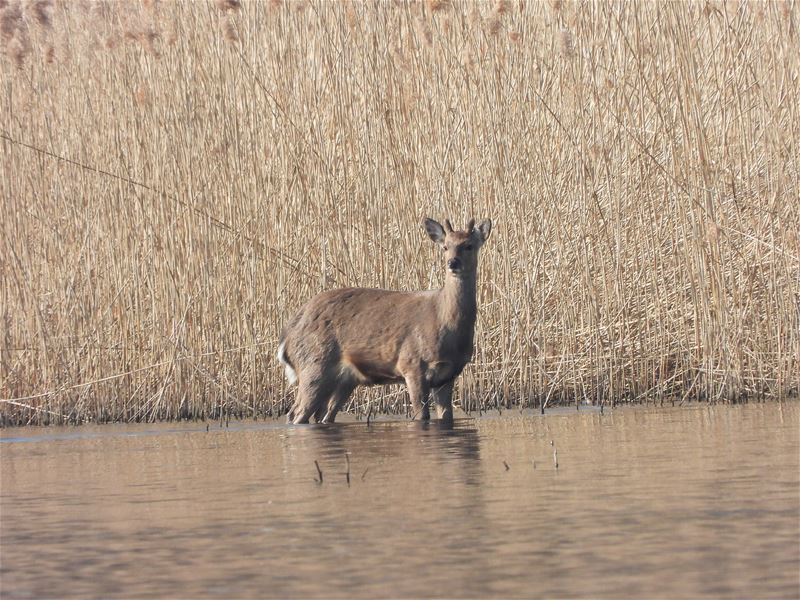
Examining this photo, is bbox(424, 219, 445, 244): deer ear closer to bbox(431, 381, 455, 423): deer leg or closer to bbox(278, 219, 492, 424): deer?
bbox(278, 219, 492, 424): deer

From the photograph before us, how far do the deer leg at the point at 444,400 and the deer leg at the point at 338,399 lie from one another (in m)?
0.65

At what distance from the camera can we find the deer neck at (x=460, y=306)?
34.8 ft

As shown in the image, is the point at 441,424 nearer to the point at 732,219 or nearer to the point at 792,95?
the point at 732,219

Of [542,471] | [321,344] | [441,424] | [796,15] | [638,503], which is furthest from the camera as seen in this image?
[796,15]

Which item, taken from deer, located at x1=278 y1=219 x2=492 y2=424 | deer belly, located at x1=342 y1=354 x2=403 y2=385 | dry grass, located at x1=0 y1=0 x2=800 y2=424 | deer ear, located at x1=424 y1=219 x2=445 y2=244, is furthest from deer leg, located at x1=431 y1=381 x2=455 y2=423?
deer ear, located at x1=424 y1=219 x2=445 y2=244

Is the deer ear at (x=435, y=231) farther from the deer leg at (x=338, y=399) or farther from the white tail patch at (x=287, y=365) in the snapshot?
the white tail patch at (x=287, y=365)

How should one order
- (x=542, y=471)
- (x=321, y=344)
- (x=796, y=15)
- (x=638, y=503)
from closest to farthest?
(x=638, y=503), (x=542, y=471), (x=321, y=344), (x=796, y=15)

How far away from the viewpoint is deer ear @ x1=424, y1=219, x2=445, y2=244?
34.9 feet

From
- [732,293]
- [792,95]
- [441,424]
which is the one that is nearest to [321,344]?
[441,424]

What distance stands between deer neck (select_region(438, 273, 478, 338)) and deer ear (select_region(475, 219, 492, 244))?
30 cm

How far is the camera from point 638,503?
6.00 meters

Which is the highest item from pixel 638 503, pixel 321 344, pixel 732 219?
pixel 732 219

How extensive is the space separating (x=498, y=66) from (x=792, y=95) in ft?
7.30

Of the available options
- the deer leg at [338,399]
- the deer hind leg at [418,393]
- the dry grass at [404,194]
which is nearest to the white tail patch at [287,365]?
the deer leg at [338,399]
